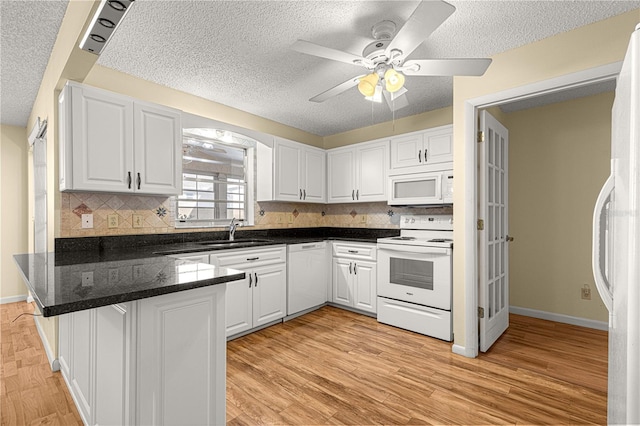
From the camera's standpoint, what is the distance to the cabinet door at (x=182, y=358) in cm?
113

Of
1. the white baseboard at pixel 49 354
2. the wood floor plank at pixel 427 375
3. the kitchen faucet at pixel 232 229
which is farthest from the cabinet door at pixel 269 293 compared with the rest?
the white baseboard at pixel 49 354

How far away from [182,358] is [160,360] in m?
0.09

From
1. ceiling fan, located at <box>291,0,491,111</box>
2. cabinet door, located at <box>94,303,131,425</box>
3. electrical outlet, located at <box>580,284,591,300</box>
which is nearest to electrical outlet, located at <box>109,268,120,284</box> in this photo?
cabinet door, located at <box>94,303,131,425</box>

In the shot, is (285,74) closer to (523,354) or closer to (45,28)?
(45,28)

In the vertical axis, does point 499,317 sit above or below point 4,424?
above

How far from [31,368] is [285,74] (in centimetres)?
317

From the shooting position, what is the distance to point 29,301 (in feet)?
13.4

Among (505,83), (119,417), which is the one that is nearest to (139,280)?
(119,417)

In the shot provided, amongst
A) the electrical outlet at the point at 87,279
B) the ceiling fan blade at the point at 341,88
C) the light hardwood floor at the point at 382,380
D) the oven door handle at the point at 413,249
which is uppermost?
the ceiling fan blade at the point at 341,88

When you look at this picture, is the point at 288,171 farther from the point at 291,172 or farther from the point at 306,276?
the point at 306,276

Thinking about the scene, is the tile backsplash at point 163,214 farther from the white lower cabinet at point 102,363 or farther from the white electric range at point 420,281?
the white lower cabinet at point 102,363

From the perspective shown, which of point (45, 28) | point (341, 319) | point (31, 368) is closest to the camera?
point (45, 28)

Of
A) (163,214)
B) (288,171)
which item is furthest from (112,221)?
(288,171)

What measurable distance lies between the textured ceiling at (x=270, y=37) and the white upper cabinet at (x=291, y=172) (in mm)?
850
